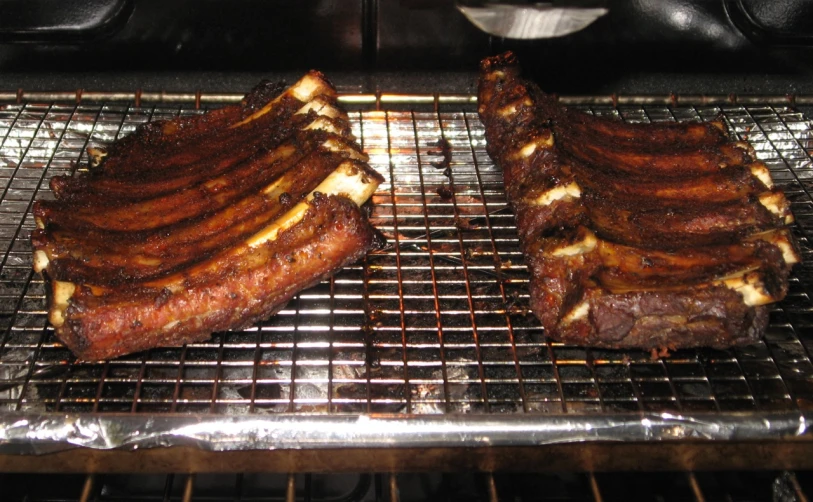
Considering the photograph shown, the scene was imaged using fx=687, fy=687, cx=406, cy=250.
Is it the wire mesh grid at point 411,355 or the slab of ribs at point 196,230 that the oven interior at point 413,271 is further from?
the slab of ribs at point 196,230

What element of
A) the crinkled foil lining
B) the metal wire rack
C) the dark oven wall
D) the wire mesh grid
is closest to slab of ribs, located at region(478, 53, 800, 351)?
the wire mesh grid

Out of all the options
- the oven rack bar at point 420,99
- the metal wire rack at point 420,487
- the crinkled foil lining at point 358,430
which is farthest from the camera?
the oven rack bar at point 420,99

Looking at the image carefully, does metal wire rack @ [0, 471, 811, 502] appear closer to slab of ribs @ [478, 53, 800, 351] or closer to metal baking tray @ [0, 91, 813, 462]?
metal baking tray @ [0, 91, 813, 462]

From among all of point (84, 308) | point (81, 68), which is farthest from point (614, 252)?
point (81, 68)

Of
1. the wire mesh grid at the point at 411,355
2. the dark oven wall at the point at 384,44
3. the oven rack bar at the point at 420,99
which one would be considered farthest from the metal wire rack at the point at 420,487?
the dark oven wall at the point at 384,44

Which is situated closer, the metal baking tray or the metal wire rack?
the metal baking tray

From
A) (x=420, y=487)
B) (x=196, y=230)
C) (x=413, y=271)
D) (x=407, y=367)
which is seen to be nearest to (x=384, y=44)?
(x=413, y=271)

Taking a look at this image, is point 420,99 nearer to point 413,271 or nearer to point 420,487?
point 413,271
